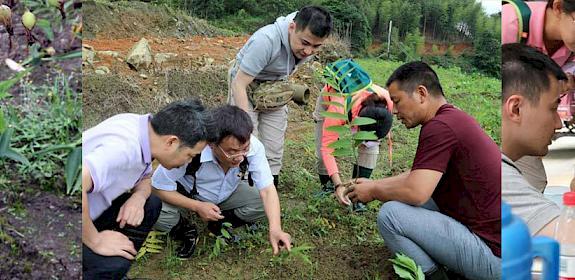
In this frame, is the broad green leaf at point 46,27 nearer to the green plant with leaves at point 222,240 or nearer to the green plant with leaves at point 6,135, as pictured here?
the green plant with leaves at point 6,135

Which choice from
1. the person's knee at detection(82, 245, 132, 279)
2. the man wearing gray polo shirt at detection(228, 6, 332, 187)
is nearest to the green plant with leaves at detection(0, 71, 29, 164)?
the person's knee at detection(82, 245, 132, 279)

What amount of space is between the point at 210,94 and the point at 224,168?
0.31 m

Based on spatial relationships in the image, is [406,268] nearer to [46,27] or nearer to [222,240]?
[222,240]

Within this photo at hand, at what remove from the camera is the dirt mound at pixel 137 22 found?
2.85 meters

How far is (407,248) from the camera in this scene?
10.3 feet

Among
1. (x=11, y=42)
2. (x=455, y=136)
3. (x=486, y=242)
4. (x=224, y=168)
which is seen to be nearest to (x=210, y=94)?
(x=224, y=168)

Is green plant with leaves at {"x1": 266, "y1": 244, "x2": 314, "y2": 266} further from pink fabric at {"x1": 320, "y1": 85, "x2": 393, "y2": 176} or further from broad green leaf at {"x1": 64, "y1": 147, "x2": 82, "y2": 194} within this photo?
broad green leaf at {"x1": 64, "y1": 147, "x2": 82, "y2": 194}

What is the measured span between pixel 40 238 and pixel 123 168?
0.42 metres

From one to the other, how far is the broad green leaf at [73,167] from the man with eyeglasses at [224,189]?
325mm

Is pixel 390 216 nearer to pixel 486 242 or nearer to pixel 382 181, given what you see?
pixel 382 181

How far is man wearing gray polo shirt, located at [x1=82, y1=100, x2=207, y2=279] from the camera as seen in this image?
2.79m

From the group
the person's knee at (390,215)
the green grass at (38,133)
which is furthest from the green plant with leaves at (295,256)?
the green grass at (38,133)

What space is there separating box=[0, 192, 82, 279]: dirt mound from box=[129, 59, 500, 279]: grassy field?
0.27 meters

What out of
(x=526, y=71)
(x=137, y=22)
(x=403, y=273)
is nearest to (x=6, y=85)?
(x=137, y=22)
